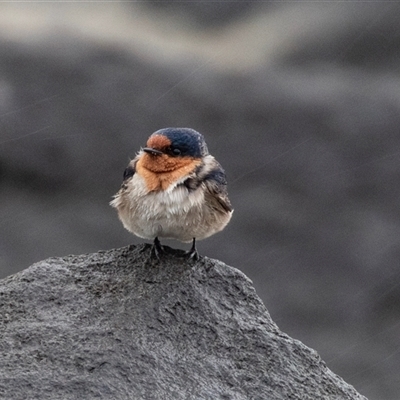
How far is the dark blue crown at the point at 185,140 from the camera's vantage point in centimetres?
241

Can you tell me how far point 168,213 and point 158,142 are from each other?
217 millimetres

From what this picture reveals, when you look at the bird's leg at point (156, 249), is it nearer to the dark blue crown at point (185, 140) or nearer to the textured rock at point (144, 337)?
the textured rock at point (144, 337)

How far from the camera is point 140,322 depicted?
221cm

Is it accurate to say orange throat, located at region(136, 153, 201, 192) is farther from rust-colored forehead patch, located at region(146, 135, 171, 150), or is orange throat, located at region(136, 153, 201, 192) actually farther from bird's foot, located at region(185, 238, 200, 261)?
bird's foot, located at region(185, 238, 200, 261)

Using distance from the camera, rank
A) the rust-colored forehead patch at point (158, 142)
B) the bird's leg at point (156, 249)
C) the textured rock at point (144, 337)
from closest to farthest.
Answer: the textured rock at point (144, 337) → the rust-colored forehead patch at point (158, 142) → the bird's leg at point (156, 249)

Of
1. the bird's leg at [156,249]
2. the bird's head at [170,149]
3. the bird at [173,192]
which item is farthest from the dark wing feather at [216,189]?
the bird's leg at [156,249]

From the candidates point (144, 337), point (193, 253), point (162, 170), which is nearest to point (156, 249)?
point (193, 253)

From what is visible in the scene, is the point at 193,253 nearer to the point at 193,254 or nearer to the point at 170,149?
the point at 193,254

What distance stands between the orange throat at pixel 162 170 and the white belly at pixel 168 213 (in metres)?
0.02

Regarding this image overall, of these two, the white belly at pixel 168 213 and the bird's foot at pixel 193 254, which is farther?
the bird's foot at pixel 193 254

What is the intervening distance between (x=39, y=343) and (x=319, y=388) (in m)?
0.77

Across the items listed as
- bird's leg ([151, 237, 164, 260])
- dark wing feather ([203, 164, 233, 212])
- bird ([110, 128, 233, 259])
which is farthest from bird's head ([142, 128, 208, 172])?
bird's leg ([151, 237, 164, 260])

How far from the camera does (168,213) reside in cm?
243

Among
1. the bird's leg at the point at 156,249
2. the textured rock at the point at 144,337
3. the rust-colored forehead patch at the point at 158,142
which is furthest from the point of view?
the bird's leg at the point at 156,249
